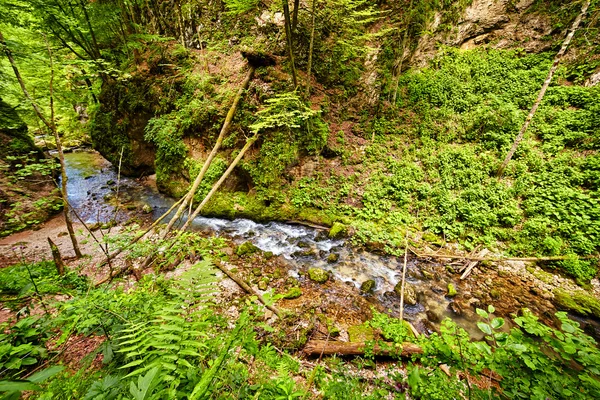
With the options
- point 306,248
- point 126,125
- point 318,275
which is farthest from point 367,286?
point 126,125

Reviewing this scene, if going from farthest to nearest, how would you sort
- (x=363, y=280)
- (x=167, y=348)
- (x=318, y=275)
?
(x=363, y=280), (x=318, y=275), (x=167, y=348)

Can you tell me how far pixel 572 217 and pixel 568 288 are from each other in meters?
2.28

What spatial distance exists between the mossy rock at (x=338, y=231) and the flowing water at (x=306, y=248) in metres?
0.24

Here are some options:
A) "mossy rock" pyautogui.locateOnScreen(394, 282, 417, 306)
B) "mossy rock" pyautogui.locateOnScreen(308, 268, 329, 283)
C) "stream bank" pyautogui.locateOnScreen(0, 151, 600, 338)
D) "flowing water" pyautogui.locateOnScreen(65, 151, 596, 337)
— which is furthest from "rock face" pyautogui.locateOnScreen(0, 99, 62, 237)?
"mossy rock" pyautogui.locateOnScreen(394, 282, 417, 306)

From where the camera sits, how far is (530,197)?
24.3ft

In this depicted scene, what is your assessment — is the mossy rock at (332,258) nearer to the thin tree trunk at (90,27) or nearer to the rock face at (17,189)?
the rock face at (17,189)

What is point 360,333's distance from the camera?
4.44 meters

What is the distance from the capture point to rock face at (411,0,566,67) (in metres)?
9.86

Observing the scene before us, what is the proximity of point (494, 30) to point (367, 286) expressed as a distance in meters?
14.2

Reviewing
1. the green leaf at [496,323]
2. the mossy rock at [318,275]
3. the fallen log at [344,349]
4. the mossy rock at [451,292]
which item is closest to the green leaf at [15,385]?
the green leaf at [496,323]

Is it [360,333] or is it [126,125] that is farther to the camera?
[126,125]

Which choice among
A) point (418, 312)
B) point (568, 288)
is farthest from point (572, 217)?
point (418, 312)

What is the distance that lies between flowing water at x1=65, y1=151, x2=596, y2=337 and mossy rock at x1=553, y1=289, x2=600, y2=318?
2.45 m

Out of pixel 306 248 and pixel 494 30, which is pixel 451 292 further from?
pixel 494 30
